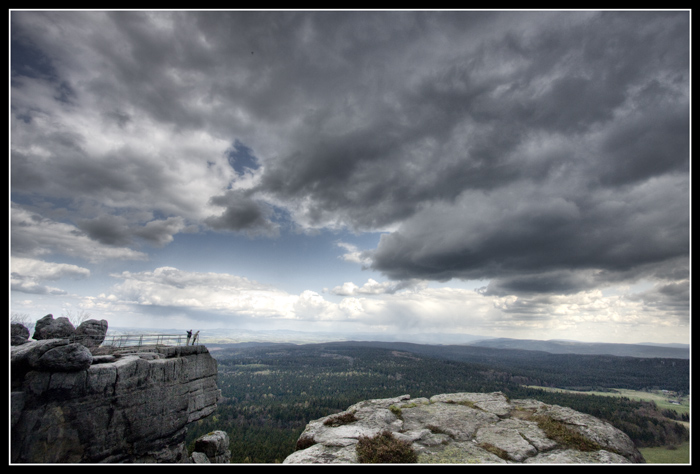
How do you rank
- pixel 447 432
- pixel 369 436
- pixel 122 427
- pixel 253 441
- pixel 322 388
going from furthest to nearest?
pixel 322 388
pixel 253 441
pixel 122 427
pixel 447 432
pixel 369 436

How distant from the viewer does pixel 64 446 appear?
15.8 metres

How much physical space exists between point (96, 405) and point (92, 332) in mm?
10771

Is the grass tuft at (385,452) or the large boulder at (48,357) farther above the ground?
the large boulder at (48,357)

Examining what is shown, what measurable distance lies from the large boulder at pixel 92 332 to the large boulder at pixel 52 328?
1043 millimetres

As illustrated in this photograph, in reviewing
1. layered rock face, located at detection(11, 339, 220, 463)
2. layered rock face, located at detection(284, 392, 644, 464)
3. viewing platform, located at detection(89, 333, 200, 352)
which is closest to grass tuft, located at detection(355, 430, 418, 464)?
layered rock face, located at detection(284, 392, 644, 464)

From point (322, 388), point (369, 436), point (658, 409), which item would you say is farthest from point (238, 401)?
point (658, 409)

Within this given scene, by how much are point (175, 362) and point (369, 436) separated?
720 inches

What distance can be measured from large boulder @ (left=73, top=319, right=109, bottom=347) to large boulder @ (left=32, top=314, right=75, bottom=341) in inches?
41.1

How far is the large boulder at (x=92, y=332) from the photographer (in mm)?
23803

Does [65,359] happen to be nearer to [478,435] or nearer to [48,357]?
[48,357]

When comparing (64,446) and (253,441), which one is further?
(253,441)

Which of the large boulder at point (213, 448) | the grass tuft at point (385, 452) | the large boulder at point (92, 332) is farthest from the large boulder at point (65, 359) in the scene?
the large boulder at point (213, 448)

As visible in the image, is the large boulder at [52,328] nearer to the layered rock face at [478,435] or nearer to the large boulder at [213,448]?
the large boulder at [213,448]
